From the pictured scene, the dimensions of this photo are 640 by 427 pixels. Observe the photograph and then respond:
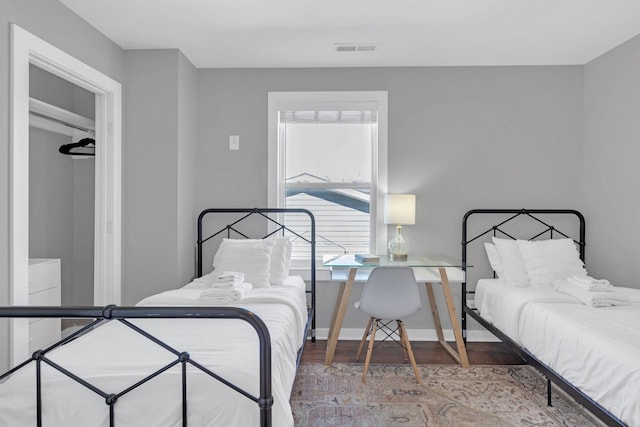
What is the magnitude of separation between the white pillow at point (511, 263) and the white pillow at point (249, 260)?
1.87 metres

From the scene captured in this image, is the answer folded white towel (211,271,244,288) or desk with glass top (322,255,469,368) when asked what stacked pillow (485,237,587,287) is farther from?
folded white towel (211,271,244,288)

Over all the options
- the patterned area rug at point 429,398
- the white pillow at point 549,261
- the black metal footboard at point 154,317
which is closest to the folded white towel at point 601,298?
the white pillow at point 549,261

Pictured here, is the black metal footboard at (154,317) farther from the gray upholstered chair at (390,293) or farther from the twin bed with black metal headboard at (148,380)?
the gray upholstered chair at (390,293)

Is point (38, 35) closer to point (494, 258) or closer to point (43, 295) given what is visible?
point (43, 295)

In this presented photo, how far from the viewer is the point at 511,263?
10.6 ft

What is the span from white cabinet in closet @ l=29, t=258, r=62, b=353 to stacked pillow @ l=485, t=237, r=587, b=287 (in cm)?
350

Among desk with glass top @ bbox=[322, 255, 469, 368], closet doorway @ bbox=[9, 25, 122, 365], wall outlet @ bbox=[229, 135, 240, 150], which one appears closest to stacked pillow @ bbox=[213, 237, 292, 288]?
desk with glass top @ bbox=[322, 255, 469, 368]

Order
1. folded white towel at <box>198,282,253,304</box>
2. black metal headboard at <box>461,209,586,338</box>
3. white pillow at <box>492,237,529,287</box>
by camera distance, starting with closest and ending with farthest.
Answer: folded white towel at <box>198,282,253,304</box> → white pillow at <box>492,237,529,287</box> → black metal headboard at <box>461,209,586,338</box>

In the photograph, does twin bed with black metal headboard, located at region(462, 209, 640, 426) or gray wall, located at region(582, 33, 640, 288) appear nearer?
twin bed with black metal headboard, located at region(462, 209, 640, 426)

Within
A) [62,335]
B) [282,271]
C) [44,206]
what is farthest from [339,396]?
[44,206]

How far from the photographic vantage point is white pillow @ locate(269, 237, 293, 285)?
10.3ft

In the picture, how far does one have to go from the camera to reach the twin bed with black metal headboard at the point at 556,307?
5.96ft

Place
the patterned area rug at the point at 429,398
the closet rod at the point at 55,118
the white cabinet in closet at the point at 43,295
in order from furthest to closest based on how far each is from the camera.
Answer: the closet rod at the point at 55,118 → the white cabinet in closet at the point at 43,295 → the patterned area rug at the point at 429,398

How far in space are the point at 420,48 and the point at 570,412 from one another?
2.75 metres
